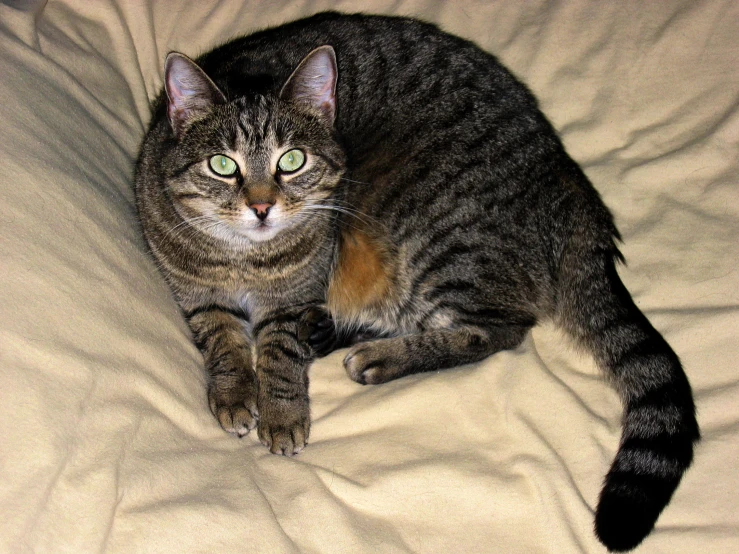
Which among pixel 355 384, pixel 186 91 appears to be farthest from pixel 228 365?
pixel 186 91

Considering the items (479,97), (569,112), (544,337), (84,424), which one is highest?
(479,97)

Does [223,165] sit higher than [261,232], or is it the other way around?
[223,165]

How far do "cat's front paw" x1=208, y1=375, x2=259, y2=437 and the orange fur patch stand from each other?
15.8 inches

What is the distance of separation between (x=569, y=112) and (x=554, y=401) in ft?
3.61

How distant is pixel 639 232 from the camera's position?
229 centimetres

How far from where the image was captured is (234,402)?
6.37ft

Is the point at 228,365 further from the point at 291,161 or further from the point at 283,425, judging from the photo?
the point at 291,161

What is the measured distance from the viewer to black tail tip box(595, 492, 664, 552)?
5.20 feet

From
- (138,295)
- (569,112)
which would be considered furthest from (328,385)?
(569,112)

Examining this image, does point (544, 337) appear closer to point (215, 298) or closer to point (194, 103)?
point (215, 298)

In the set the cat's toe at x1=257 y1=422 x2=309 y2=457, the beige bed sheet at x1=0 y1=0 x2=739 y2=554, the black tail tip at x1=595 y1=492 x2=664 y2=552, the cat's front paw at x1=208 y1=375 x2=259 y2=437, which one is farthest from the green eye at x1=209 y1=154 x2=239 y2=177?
the black tail tip at x1=595 y1=492 x2=664 y2=552

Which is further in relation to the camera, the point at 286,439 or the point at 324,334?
the point at 324,334

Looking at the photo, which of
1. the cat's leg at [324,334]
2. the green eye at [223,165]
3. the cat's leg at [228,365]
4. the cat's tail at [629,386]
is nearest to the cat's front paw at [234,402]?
the cat's leg at [228,365]

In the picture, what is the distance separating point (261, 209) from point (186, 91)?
37 centimetres
